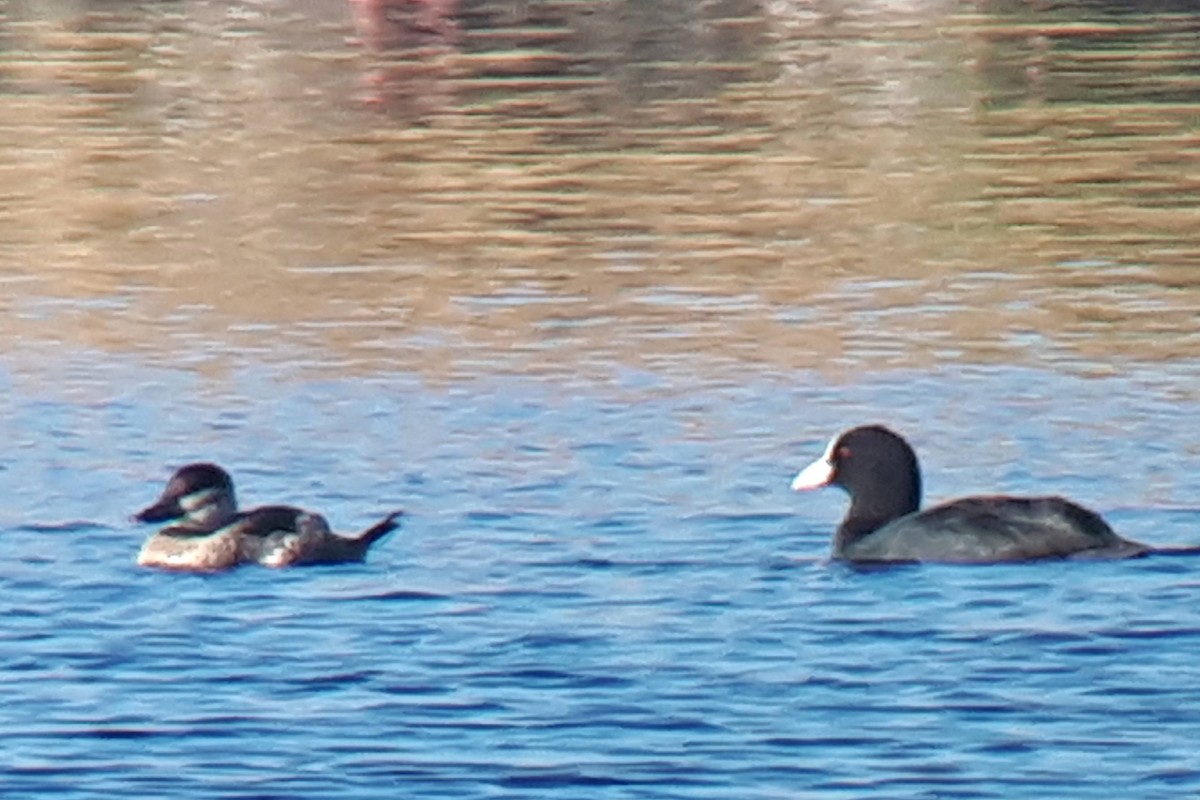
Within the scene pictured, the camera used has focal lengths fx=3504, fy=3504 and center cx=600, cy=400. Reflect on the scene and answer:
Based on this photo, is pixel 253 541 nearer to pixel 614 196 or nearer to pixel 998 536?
pixel 998 536

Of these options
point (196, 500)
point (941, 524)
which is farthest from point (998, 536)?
point (196, 500)

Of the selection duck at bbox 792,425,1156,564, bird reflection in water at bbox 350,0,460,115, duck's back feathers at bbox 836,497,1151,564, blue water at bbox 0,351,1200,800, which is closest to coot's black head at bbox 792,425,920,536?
duck at bbox 792,425,1156,564

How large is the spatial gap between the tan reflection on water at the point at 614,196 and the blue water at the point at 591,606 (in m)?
1.66

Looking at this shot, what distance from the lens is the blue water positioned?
1207cm

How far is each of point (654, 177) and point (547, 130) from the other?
4.52 m

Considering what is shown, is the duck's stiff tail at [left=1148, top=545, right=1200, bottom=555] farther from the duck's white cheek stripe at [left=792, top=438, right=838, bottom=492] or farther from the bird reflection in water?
the bird reflection in water

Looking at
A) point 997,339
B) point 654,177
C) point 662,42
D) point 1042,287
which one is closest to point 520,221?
point 654,177

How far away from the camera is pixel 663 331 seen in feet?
71.5

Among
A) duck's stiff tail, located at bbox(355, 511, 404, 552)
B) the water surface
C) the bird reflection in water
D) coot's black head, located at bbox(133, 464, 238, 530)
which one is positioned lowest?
the bird reflection in water

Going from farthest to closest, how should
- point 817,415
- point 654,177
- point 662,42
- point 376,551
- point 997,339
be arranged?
Answer: point 662,42, point 654,177, point 997,339, point 817,415, point 376,551

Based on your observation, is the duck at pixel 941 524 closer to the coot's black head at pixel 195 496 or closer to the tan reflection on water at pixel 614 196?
the coot's black head at pixel 195 496

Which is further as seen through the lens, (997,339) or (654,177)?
(654,177)

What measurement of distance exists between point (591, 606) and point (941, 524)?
5.79 feet

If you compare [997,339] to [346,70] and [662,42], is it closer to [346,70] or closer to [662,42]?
[346,70]
